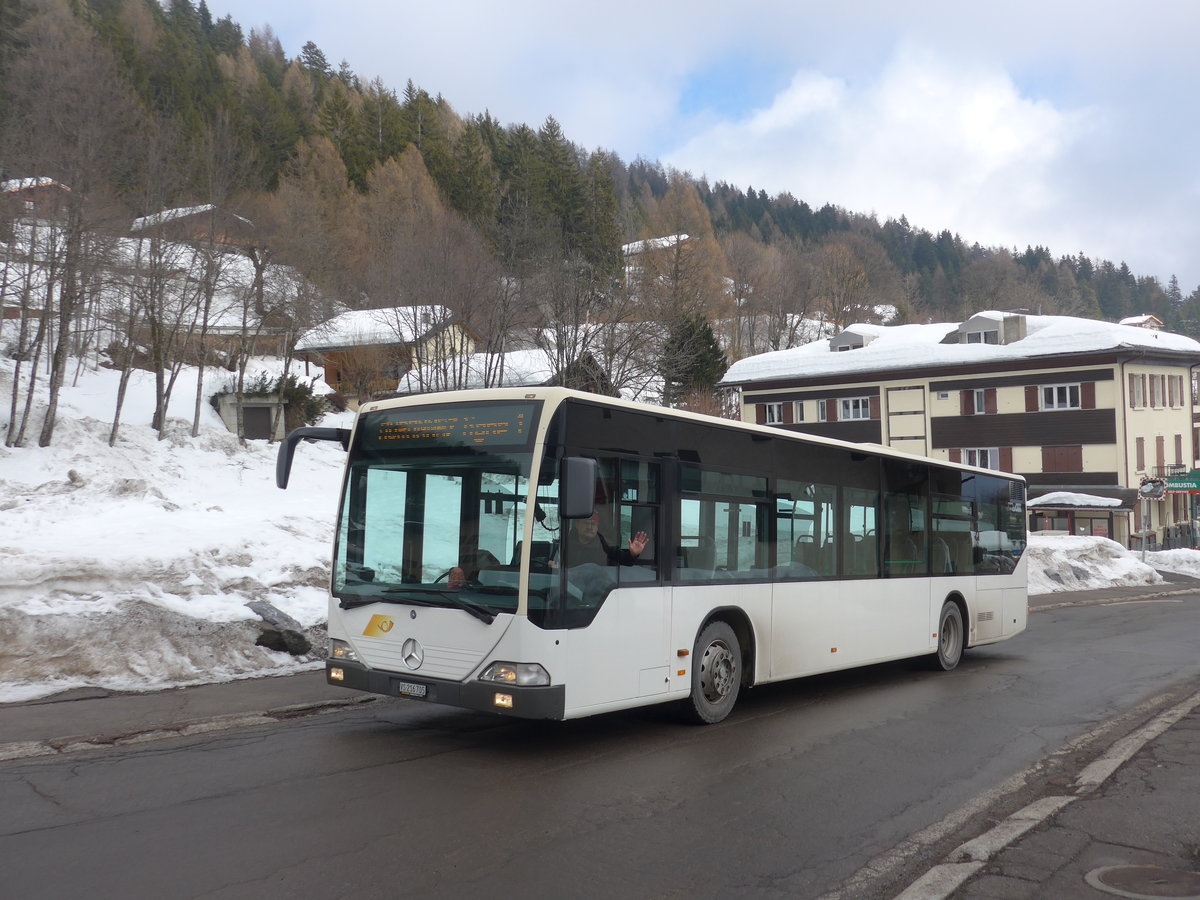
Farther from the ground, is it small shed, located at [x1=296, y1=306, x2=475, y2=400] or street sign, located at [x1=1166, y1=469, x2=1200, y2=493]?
small shed, located at [x1=296, y1=306, x2=475, y2=400]

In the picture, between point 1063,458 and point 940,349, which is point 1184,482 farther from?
point 940,349

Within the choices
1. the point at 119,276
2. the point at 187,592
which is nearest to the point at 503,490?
the point at 187,592

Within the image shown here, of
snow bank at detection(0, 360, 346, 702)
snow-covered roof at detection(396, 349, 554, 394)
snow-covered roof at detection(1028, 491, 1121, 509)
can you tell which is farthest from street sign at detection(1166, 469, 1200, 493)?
snow bank at detection(0, 360, 346, 702)

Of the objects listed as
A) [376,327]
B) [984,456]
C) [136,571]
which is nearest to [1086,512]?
[984,456]

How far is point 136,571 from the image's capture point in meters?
12.1

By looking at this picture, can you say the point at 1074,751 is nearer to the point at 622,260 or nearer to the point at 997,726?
the point at 997,726

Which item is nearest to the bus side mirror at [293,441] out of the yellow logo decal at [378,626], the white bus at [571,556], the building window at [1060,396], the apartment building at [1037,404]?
the white bus at [571,556]

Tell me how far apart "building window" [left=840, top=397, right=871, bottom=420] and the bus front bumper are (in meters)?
55.9

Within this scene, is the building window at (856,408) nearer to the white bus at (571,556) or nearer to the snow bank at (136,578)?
the snow bank at (136,578)

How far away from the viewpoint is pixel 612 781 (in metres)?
7.26

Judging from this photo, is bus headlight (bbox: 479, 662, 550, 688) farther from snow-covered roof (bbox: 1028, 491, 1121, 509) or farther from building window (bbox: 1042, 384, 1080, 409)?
building window (bbox: 1042, 384, 1080, 409)

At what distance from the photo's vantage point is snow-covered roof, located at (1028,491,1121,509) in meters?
49.7

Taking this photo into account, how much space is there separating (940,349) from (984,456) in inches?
267

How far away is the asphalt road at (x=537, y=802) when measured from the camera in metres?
5.18
